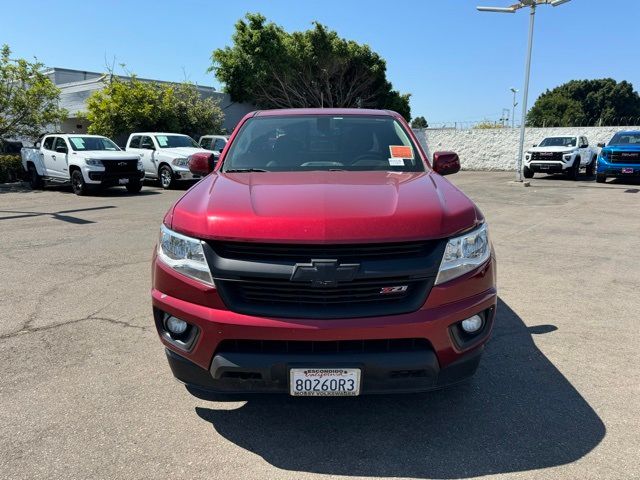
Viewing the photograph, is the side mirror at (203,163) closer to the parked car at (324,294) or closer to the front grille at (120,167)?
the parked car at (324,294)

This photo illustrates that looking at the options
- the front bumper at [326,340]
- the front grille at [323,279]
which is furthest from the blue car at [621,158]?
the front grille at [323,279]

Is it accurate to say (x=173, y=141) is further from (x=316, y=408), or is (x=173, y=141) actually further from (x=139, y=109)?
(x=316, y=408)

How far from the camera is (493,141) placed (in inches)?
1084

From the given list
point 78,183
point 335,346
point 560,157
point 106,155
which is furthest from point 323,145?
point 560,157

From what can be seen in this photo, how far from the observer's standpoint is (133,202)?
44.3 ft

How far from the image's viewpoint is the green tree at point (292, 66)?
31609 mm

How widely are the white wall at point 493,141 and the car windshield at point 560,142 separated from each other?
17.3 feet

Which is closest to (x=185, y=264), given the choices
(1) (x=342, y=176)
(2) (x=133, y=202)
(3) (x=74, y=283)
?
(1) (x=342, y=176)

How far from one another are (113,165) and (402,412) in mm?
14208

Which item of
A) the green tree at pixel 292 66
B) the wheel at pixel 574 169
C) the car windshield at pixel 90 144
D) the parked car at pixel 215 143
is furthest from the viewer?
the green tree at pixel 292 66

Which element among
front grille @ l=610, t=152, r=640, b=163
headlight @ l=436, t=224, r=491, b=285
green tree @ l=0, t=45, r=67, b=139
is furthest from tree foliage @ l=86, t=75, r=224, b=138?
headlight @ l=436, t=224, r=491, b=285

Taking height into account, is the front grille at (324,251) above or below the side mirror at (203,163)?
below

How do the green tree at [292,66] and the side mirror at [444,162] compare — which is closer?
the side mirror at [444,162]

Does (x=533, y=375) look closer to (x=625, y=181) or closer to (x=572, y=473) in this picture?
(x=572, y=473)
